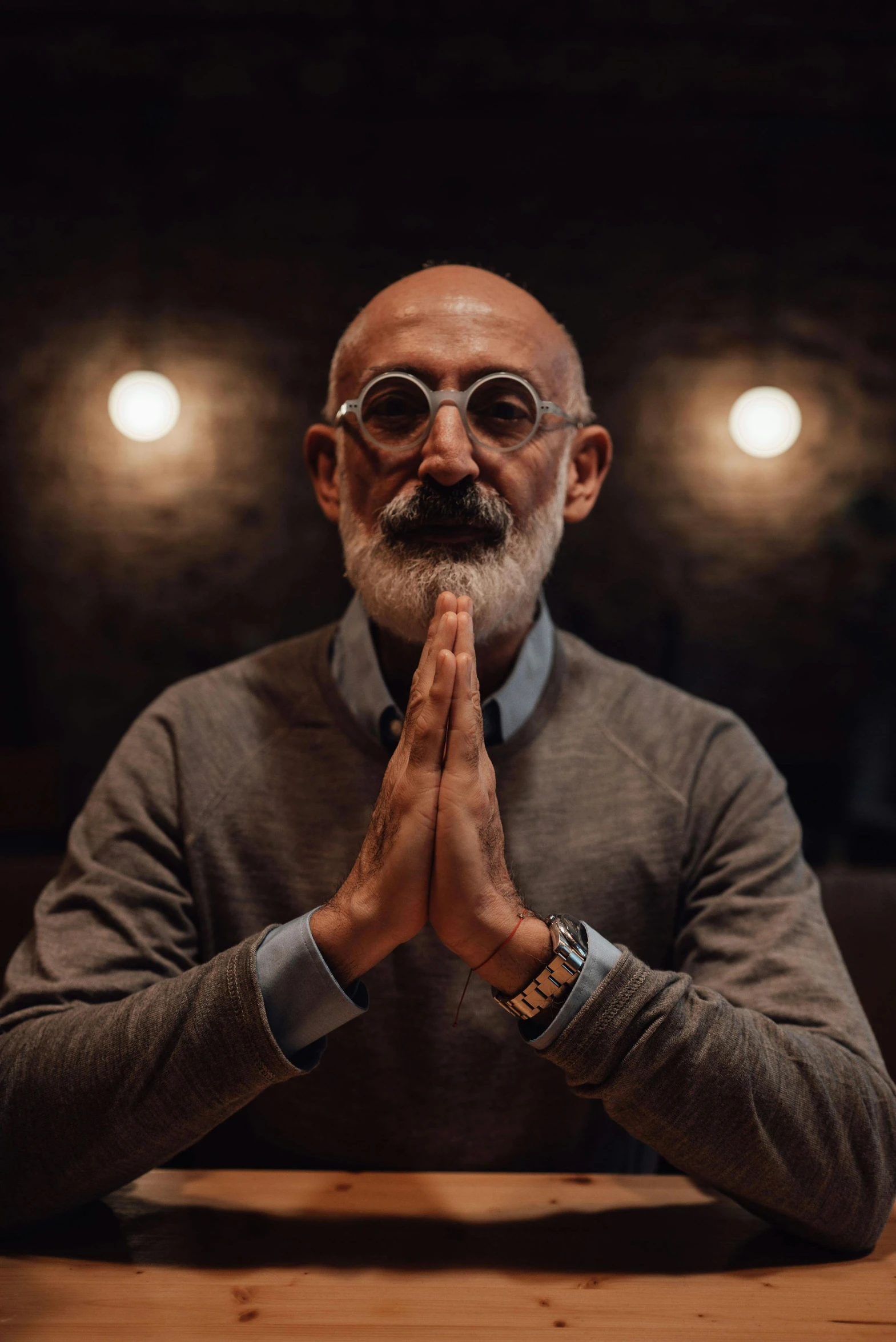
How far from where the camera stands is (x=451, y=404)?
1.27m

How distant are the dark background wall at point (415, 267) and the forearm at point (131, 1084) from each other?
1.06 metres

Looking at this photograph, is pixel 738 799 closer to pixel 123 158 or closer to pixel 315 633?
pixel 315 633

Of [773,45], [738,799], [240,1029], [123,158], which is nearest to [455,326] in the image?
[738,799]

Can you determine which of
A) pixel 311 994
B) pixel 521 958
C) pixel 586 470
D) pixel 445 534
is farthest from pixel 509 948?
pixel 586 470

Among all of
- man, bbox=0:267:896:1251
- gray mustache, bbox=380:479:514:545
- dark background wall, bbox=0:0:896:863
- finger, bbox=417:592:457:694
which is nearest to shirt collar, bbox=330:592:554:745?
man, bbox=0:267:896:1251

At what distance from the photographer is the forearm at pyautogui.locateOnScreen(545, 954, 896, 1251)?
3.14 feet

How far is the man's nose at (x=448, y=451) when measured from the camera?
4.06ft

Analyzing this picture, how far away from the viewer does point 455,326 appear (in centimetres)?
131

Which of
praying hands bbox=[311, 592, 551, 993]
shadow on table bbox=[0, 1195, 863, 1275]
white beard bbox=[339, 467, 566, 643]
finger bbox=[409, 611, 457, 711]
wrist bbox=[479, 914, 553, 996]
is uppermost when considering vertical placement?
white beard bbox=[339, 467, 566, 643]

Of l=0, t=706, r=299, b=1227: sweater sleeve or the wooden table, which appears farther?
l=0, t=706, r=299, b=1227: sweater sleeve

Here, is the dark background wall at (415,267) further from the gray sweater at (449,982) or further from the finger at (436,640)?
the finger at (436,640)

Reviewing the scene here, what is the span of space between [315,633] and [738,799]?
2.36 feet

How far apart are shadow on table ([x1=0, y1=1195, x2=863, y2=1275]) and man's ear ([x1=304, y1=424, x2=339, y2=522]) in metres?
0.97

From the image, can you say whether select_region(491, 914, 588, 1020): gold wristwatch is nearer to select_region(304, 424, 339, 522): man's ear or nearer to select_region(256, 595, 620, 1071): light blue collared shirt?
select_region(256, 595, 620, 1071): light blue collared shirt
